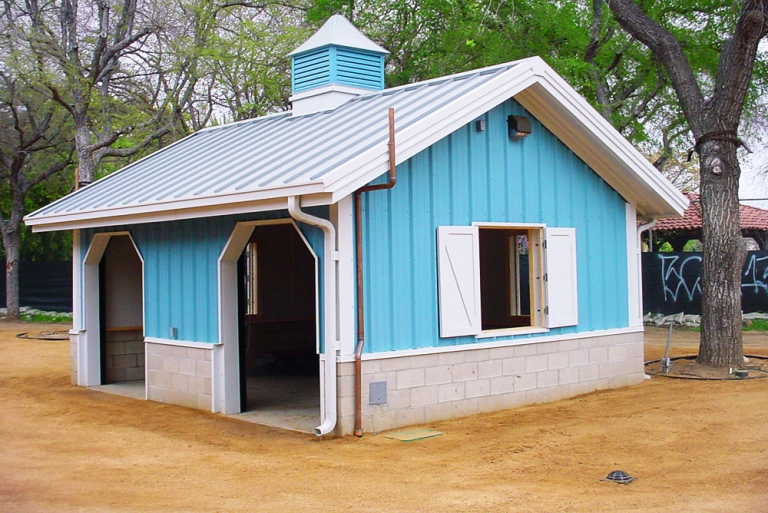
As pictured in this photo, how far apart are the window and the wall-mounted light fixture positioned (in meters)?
1.10

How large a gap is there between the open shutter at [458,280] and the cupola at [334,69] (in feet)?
11.8

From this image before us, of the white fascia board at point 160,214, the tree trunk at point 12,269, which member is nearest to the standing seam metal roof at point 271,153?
the white fascia board at point 160,214

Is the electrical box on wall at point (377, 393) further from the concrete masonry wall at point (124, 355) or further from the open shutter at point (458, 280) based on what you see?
the concrete masonry wall at point (124, 355)

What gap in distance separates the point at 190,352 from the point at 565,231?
16.0ft

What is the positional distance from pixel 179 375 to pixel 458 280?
3.79 meters

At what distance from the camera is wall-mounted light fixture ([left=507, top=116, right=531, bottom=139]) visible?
1095 cm

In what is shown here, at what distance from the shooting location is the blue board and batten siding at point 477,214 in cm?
957

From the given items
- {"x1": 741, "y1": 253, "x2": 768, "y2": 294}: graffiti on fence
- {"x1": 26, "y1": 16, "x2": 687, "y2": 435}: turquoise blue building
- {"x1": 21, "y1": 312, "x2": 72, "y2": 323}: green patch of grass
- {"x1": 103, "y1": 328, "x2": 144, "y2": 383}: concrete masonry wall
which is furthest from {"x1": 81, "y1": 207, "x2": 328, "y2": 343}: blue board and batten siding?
{"x1": 21, "y1": 312, "x2": 72, "y2": 323}: green patch of grass

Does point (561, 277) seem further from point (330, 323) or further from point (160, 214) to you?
point (160, 214)

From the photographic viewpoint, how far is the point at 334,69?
42.7 feet

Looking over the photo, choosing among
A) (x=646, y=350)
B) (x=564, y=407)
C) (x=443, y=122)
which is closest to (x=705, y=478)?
(x=564, y=407)

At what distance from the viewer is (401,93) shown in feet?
39.7

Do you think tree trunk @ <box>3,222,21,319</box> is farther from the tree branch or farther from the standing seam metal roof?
the tree branch

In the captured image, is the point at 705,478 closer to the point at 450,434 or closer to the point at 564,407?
the point at 450,434
